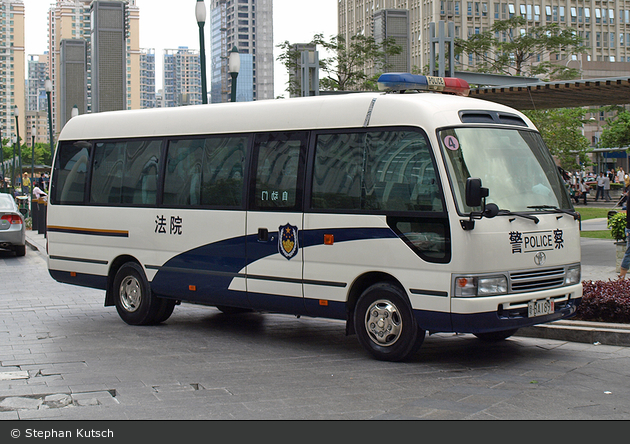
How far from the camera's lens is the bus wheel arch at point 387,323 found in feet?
24.7

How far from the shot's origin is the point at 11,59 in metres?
140

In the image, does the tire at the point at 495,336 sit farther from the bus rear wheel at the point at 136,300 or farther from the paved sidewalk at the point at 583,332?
the bus rear wheel at the point at 136,300

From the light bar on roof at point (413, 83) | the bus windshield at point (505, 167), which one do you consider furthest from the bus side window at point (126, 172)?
the bus windshield at point (505, 167)

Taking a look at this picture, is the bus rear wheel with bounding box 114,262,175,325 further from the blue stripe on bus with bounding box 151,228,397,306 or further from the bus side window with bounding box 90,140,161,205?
the bus side window with bounding box 90,140,161,205

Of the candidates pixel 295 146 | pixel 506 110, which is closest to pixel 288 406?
pixel 295 146

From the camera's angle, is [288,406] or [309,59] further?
[309,59]

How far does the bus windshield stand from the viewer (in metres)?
7.38

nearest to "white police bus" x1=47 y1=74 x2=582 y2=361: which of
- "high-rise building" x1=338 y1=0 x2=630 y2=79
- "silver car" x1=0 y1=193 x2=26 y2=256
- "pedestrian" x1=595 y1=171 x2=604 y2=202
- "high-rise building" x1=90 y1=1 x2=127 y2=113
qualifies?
"silver car" x1=0 y1=193 x2=26 y2=256

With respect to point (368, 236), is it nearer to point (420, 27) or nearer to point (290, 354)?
point (290, 354)

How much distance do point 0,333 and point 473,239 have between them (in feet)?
19.0

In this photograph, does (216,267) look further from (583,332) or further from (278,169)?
(583,332)

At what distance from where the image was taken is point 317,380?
6.95 meters

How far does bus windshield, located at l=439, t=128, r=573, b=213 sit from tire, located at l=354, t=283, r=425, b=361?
110 cm

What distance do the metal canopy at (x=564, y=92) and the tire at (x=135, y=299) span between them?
7.67 meters
